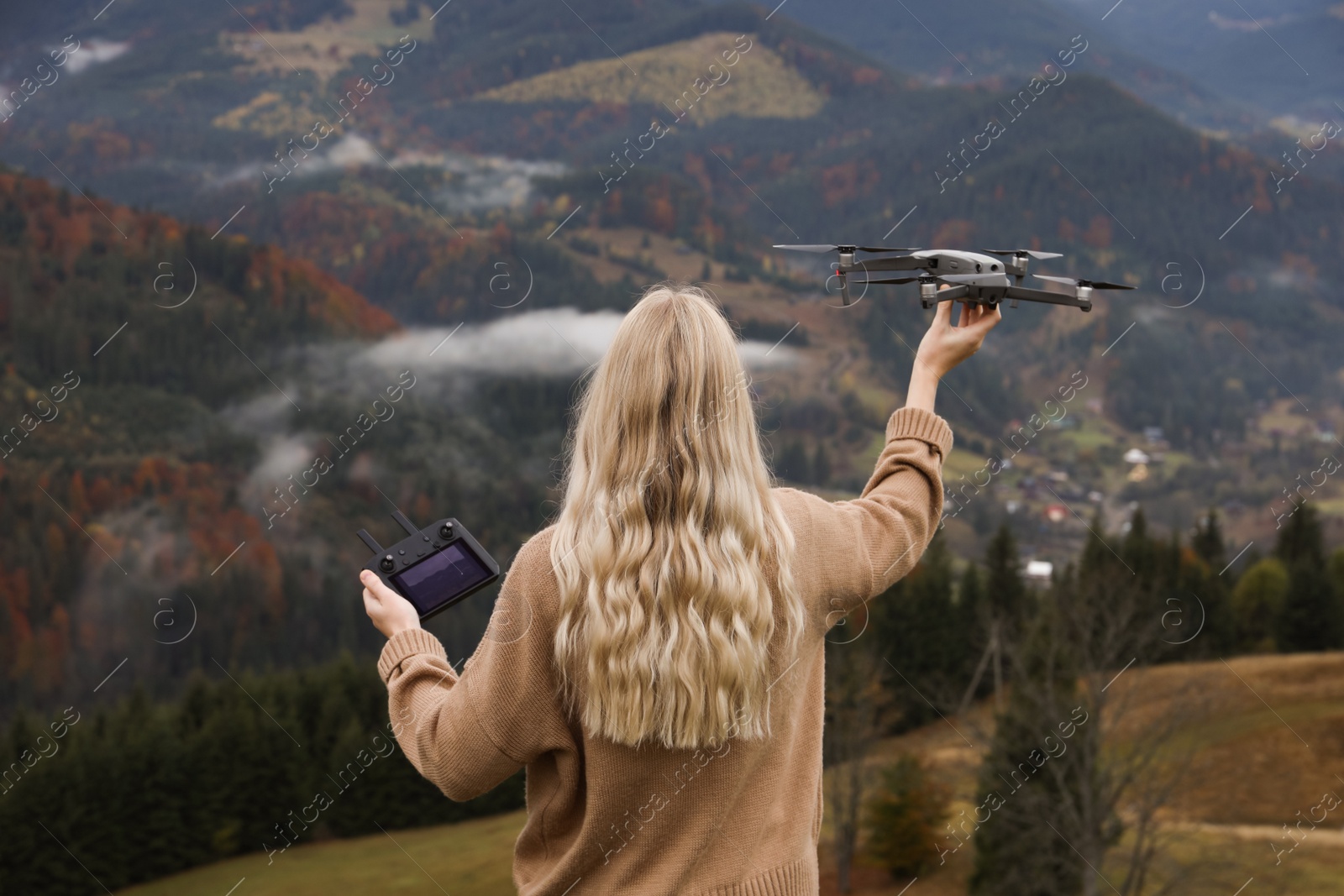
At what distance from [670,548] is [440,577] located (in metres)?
0.83

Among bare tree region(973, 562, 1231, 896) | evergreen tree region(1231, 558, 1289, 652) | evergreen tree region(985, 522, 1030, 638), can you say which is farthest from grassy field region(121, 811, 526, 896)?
evergreen tree region(1231, 558, 1289, 652)

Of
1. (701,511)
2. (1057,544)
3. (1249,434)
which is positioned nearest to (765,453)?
(701,511)

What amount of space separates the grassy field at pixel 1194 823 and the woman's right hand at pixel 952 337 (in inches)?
1034

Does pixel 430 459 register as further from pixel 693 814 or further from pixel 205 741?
pixel 693 814

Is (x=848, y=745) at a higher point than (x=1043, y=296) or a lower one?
lower

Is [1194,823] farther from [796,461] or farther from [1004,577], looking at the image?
[796,461]

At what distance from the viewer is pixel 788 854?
2.62m

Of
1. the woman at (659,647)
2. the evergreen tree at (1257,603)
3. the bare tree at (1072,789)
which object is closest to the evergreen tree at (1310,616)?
the evergreen tree at (1257,603)

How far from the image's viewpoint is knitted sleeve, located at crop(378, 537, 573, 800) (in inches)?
92.2

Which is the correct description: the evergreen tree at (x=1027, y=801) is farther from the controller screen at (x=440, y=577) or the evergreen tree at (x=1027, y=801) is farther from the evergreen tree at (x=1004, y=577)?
the evergreen tree at (x=1004, y=577)

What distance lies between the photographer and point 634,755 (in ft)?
7.89

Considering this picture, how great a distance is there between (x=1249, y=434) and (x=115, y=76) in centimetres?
20510

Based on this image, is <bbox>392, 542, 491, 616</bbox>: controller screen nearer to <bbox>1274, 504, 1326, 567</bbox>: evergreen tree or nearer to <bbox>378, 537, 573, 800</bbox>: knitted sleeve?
<bbox>378, 537, 573, 800</bbox>: knitted sleeve

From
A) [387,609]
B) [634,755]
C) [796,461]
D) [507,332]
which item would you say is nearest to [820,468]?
[796,461]
